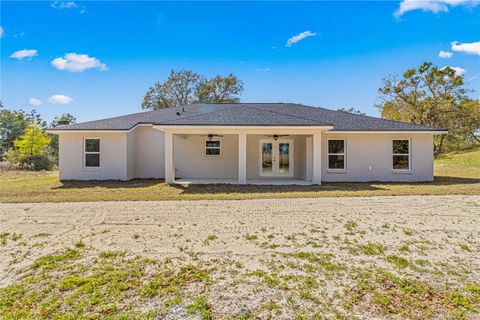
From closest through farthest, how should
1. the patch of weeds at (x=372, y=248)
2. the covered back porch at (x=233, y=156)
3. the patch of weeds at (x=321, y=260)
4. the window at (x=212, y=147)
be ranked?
the patch of weeds at (x=321, y=260), the patch of weeds at (x=372, y=248), the covered back porch at (x=233, y=156), the window at (x=212, y=147)

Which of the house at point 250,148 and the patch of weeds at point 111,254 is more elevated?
the house at point 250,148

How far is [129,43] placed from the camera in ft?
58.0

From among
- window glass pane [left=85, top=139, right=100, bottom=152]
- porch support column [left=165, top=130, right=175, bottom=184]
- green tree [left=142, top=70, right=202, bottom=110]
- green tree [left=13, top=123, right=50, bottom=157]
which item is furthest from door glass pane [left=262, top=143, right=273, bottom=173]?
green tree [left=142, top=70, right=202, bottom=110]

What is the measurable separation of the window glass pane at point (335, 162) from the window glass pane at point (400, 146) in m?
2.96

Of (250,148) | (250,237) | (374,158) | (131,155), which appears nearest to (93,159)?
(131,155)

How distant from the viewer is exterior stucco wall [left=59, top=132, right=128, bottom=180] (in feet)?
46.3

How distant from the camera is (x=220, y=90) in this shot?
37594 millimetres

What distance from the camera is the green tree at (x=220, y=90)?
37219mm

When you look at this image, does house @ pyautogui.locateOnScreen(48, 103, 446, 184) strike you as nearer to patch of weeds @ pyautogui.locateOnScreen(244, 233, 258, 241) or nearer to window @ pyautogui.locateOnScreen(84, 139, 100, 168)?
Answer: window @ pyautogui.locateOnScreen(84, 139, 100, 168)

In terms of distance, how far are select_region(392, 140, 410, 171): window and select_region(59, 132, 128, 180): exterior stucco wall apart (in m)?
14.9

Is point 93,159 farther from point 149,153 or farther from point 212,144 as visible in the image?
point 212,144

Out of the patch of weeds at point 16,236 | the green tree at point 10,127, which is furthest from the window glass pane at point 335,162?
the green tree at point 10,127

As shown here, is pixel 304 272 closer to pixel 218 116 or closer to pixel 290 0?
pixel 218 116

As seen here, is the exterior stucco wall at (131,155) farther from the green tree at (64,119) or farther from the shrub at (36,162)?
the green tree at (64,119)
